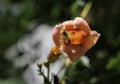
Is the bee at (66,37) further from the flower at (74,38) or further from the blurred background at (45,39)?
the blurred background at (45,39)

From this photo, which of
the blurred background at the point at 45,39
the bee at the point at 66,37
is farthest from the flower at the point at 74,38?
the blurred background at the point at 45,39

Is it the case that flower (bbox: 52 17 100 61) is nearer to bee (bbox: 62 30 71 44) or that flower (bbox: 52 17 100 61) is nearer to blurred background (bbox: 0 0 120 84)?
bee (bbox: 62 30 71 44)

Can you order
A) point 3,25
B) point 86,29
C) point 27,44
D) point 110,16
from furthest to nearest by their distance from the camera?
1. point 3,25
2. point 27,44
3. point 110,16
4. point 86,29

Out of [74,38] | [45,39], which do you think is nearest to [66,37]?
[74,38]

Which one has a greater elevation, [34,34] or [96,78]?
[34,34]

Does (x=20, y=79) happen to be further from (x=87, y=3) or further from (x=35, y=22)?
(x=87, y=3)

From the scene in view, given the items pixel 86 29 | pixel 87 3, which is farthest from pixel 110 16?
pixel 86 29

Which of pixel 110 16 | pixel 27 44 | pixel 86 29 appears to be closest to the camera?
pixel 86 29
